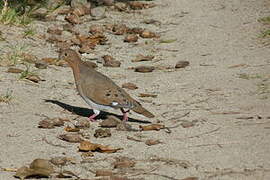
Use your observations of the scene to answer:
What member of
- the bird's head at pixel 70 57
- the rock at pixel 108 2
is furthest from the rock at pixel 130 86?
the rock at pixel 108 2

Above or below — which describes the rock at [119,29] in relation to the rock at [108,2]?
below

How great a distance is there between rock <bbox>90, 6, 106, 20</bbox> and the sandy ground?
0.37 feet

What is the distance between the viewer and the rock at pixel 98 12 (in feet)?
37.8

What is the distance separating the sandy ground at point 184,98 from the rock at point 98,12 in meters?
0.11

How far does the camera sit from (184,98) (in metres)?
7.96

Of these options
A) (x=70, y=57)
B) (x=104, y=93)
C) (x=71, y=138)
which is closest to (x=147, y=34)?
(x=70, y=57)

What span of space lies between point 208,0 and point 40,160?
700 cm

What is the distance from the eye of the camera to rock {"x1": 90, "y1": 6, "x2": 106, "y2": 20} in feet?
37.8

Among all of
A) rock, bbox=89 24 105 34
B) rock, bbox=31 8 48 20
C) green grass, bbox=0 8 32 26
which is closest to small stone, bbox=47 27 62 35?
green grass, bbox=0 8 32 26

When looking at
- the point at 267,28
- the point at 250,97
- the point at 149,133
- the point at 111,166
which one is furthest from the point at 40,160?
the point at 267,28

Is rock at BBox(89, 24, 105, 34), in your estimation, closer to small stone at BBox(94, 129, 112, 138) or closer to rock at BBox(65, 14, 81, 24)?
rock at BBox(65, 14, 81, 24)

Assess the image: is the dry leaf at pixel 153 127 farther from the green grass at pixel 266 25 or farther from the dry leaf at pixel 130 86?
the green grass at pixel 266 25

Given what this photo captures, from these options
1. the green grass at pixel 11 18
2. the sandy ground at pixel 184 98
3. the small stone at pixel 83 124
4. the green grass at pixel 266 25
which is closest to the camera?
the sandy ground at pixel 184 98

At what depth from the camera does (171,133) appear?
22.4 ft
